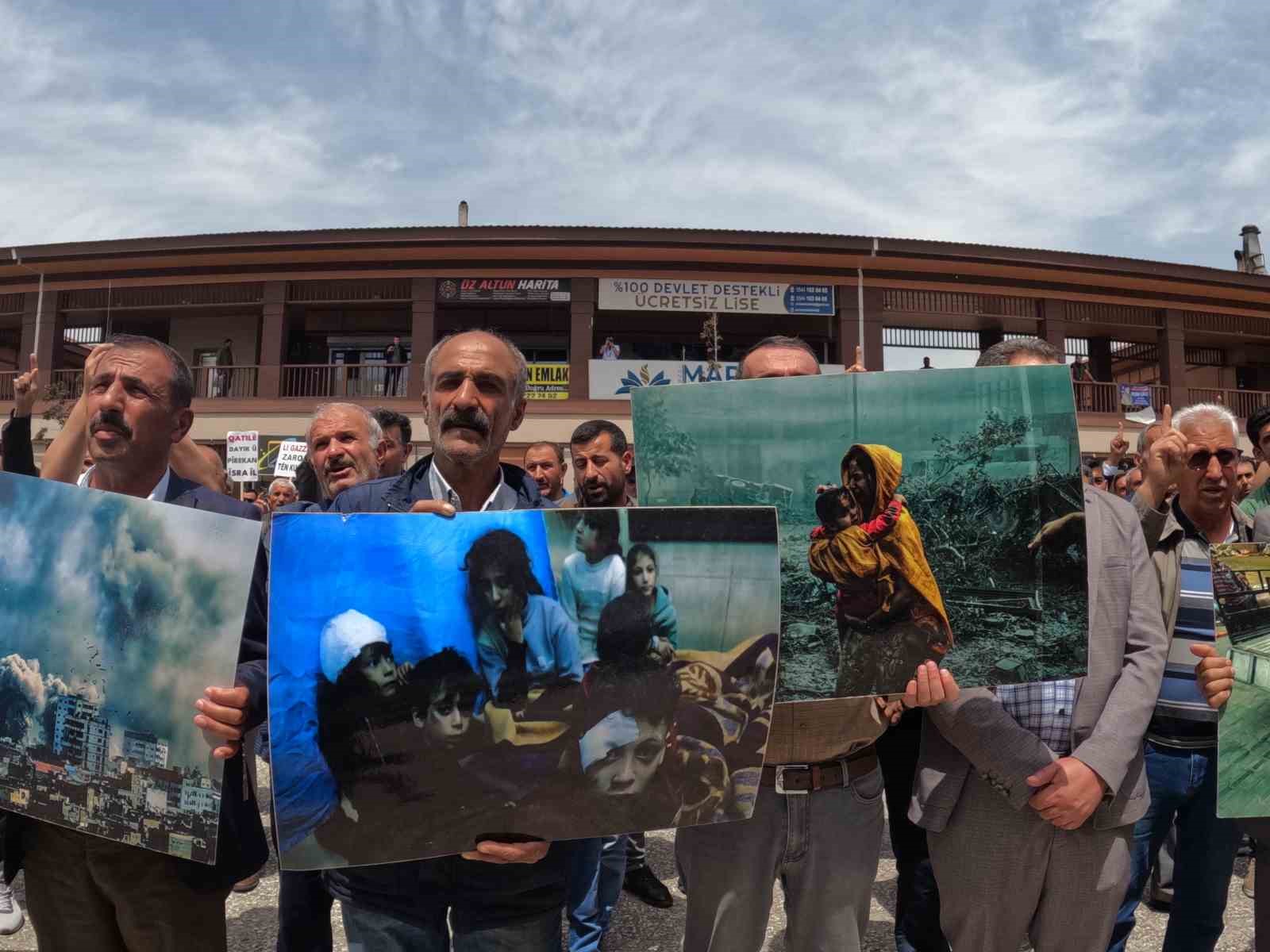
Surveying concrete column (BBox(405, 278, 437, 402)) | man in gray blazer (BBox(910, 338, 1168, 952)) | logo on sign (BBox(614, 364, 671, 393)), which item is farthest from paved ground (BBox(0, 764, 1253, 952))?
concrete column (BBox(405, 278, 437, 402))

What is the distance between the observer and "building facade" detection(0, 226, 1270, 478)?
16.0 m

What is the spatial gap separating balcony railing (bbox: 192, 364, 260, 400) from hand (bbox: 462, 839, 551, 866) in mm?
17115

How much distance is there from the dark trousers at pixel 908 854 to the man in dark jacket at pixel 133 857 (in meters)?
2.04

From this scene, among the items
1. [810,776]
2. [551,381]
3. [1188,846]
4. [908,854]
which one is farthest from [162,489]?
[551,381]

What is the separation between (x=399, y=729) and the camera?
153 centimetres

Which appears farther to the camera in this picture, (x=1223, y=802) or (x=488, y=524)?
(x=1223, y=802)

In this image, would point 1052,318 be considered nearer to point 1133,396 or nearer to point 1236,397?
point 1133,396

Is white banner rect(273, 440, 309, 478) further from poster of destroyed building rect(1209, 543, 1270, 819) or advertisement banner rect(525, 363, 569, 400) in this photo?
advertisement banner rect(525, 363, 569, 400)

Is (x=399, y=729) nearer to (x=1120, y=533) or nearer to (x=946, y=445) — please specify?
(x=946, y=445)

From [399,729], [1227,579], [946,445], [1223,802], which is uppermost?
[946,445]

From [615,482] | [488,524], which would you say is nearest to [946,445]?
[488,524]

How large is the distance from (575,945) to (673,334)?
50.4ft

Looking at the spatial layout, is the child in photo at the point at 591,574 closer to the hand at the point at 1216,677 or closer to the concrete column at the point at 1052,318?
the hand at the point at 1216,677

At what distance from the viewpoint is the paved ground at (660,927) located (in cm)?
317
